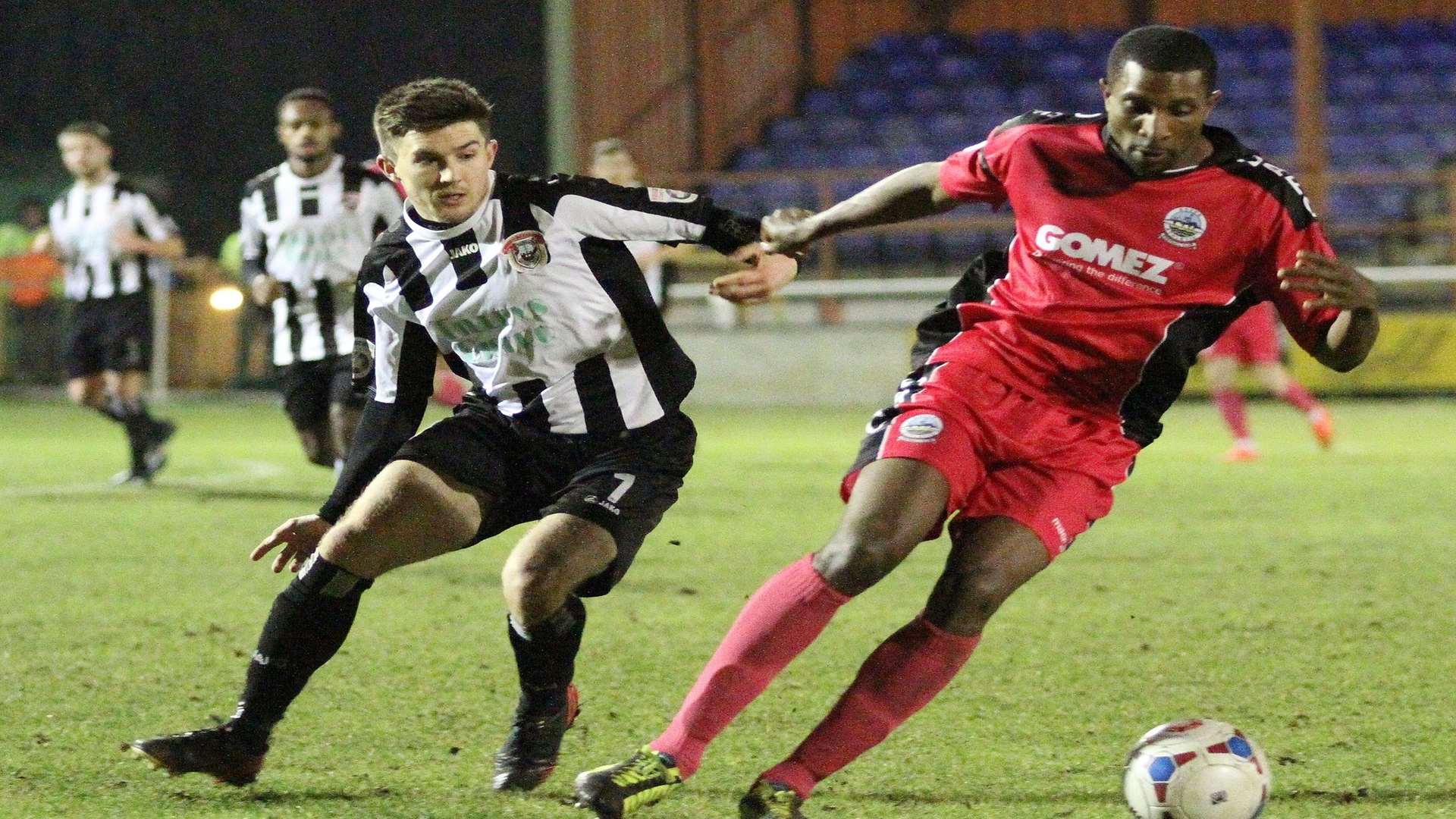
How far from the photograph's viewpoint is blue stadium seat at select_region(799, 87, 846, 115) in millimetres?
22828

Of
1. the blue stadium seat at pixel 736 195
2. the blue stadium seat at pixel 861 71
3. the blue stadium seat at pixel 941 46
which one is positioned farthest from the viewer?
the blue stadium seat at pixel 941 46

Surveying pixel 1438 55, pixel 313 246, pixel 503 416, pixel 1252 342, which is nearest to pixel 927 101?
pixel 1438 55

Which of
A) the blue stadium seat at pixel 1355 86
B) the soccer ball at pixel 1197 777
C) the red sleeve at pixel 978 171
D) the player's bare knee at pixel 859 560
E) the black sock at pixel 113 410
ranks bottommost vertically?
the black sock at pixel 113 410

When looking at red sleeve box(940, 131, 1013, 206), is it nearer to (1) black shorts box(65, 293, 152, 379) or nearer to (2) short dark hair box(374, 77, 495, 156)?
(2) short dark hair box(374, 77, 495, 156)

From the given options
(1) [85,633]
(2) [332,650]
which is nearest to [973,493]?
(2) [332,650]

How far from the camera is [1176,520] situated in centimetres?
891

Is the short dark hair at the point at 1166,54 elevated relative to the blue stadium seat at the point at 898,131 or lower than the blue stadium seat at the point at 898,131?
elevated

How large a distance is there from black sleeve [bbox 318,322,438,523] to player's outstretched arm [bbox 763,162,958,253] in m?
0.86

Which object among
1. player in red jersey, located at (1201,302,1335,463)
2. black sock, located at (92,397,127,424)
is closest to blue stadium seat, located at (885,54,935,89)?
player in red jersey, located at (1201,302,1335,463)

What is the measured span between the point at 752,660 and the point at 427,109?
1.35 meters

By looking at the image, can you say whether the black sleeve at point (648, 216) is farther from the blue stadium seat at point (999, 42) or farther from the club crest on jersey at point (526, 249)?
the blue stadium seat at point (999, 42)

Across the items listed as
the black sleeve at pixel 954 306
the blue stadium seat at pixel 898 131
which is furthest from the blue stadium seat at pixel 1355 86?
the black sleeve at pixel 954 306

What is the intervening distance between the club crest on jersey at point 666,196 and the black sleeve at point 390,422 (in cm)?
59

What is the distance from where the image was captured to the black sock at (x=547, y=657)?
4121mm
